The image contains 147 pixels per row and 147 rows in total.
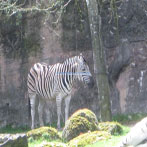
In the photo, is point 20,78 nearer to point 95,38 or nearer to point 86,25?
point 86,25

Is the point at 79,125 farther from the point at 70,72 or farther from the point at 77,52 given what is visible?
the point at 77,52

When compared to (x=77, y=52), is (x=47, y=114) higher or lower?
lower

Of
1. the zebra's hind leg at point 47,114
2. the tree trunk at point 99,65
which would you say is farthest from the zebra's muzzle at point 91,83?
the tree trunk at point 99,65

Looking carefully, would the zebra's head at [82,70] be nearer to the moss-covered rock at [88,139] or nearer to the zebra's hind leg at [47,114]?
the zebra's hind leg at [47,114]

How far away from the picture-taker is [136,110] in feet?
41.3

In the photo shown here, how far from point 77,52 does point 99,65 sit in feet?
13.5

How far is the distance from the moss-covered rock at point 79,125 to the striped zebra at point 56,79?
396 cm

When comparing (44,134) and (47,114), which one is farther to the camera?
(47,114)

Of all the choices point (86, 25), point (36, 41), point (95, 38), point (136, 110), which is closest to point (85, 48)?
point (86, 25)

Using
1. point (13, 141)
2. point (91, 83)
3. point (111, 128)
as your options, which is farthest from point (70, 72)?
point (13, 141)

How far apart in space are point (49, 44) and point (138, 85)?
3279 mm

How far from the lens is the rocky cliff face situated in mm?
12863

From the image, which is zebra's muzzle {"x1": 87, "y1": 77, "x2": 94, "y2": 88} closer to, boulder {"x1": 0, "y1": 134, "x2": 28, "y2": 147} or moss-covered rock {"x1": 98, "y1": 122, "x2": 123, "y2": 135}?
moss-covered rock {"x1": 98, "y1": 122, "x2": 123, "y2": 135}

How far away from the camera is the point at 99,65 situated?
9578 millimetres
